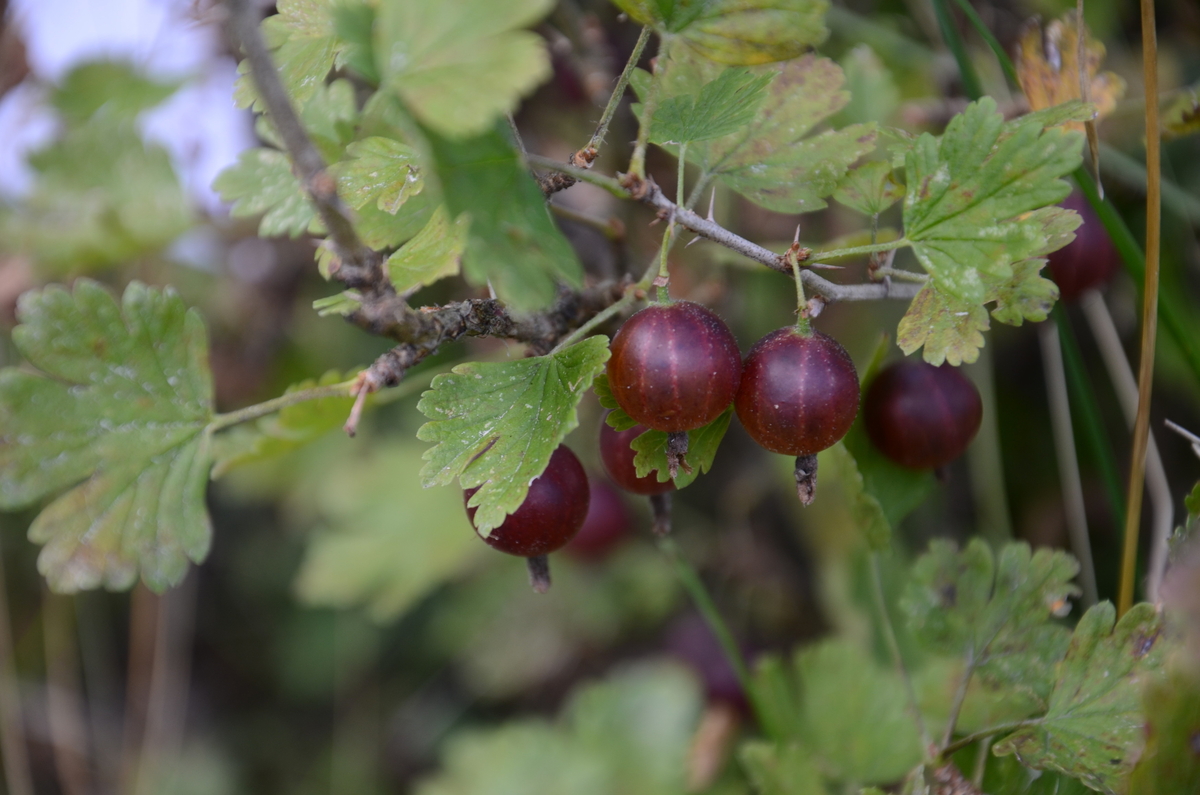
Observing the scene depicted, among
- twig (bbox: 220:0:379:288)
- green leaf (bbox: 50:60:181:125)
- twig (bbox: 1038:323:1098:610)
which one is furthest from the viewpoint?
green leaf (bbox: 50:60:181:125)

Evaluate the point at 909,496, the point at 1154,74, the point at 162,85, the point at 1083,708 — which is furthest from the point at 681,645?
the point at 162,85

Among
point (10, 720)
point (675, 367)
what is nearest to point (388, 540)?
point (10, 720)

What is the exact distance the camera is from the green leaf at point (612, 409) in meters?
0.76

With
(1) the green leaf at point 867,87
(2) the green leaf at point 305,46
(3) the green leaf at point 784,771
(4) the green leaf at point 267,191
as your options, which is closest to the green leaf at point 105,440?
(4) the green leaf at point 267,191

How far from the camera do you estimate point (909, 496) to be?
37.4 inches

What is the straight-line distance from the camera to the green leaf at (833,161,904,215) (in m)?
0.80

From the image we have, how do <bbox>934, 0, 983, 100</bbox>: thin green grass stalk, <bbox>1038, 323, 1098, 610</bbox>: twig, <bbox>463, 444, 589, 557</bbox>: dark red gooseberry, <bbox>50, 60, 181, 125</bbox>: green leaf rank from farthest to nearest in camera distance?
<bbox>50, 60, 181, 125</bbox>: green leaf → <bbox>1038, 323, 1098, 610</bbox>: twig → <bbox>934, 0, 983, 100</bbox>: thin green grass stalk → <bbox>463, 444, 589, 557</bbox>: dark red gooseberry

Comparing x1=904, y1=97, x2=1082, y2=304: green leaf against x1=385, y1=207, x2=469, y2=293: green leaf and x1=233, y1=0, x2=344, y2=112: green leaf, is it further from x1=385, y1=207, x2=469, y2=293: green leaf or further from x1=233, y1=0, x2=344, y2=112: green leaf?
x1=233, y1=0, x2=344, y2=112: green leaf

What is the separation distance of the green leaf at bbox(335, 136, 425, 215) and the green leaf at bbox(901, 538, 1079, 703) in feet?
2.30

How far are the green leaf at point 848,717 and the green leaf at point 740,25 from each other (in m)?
0.83

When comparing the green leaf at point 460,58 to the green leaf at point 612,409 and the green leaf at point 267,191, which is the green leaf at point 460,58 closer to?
the green leaf at point 612,409

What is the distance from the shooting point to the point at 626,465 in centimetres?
82

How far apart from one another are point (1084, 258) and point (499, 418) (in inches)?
34.2

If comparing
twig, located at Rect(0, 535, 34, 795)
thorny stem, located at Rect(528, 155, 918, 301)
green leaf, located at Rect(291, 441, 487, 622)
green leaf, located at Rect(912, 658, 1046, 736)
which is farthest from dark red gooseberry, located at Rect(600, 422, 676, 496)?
twig, located at Rect(0, 535, 34, 795)
